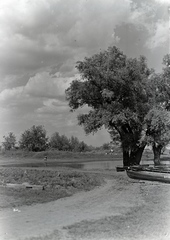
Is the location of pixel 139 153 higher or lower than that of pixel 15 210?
higher

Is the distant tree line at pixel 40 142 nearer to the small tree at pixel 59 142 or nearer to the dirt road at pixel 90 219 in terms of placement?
the small tree at pixel 59 142

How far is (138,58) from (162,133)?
8542 millimetres

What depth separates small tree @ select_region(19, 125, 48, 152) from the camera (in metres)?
99.1

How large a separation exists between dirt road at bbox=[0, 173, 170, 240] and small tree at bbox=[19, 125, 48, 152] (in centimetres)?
8569

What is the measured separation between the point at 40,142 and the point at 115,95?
73.1m

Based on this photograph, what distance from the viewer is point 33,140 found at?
325 feet

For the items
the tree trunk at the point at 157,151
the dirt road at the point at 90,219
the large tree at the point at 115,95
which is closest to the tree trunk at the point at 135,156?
the large tree at the point at 115,95

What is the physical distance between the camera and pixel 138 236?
27.2ft

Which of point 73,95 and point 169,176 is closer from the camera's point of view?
point 169,176

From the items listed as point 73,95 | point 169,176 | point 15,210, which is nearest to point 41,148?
point 73,95

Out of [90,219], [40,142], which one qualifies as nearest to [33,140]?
[40,142]

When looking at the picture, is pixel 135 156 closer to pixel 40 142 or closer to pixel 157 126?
pixel 157 126

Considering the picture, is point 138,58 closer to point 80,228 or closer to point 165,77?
point 165,77

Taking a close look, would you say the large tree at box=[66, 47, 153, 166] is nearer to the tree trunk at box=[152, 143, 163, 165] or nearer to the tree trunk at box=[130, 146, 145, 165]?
the tree trunk at box=[130, 146, 145, 165]
